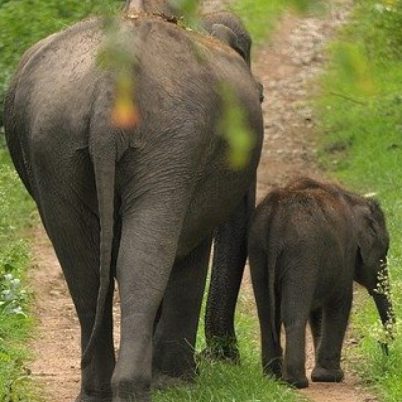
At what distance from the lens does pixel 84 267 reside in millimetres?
6176

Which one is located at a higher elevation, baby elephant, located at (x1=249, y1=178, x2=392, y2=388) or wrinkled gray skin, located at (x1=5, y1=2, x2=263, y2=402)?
wrinkled gray skin, located at (x1=5, y1=2, x2=263, y2=402)

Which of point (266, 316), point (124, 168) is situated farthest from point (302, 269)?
point (124, 168)

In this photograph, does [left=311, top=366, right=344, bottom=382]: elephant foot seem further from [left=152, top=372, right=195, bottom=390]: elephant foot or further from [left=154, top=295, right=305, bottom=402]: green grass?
[left=152, top=372, right=195, bottom=390]: elephant foot

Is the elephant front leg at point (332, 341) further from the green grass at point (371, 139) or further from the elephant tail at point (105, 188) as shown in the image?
the elephant tail at point (105, 188)

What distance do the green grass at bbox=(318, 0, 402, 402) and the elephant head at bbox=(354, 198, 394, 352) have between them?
→ 13cm

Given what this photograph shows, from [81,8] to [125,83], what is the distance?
11.5 m

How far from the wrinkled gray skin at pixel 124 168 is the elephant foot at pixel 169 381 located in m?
0.43

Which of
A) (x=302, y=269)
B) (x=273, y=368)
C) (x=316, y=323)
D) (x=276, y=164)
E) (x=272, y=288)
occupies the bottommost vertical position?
(x=276, y=164)

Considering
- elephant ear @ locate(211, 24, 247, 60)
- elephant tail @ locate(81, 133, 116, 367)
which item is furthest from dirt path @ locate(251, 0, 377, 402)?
elephant tail @ locate(81, 133, 116, 367)

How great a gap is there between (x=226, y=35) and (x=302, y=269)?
4.04 feet

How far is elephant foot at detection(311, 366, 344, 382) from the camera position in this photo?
25.3ft

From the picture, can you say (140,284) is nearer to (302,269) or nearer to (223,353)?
(302,269)

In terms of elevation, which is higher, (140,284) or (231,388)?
(140,284)

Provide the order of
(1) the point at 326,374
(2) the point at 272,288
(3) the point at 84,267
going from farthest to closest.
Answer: (1) the point at 326,374
(2) the point at 272,288
(3) the point at 84,267
